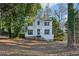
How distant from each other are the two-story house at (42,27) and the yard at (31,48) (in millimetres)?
78

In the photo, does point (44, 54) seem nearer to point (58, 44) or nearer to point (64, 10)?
point (58, 44)

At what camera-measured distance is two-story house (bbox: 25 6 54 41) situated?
286 centimetres

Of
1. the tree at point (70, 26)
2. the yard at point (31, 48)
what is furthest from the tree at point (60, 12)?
the yard at point (31, 48)

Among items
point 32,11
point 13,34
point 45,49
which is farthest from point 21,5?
point 45,49

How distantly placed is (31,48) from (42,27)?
299 mm

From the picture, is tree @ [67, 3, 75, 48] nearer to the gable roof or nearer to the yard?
the yard

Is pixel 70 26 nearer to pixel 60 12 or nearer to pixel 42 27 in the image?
pixel 60 12

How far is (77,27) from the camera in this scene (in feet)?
9.45

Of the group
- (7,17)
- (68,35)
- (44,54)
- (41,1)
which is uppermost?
(41,1)

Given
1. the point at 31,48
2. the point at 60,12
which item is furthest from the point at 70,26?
the point at 31,48

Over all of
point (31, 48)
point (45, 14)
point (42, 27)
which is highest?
point (45, 14)

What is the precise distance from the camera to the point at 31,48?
2900 mm

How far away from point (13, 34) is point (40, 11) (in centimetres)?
44

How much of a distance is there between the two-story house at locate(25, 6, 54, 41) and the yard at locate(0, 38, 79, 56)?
0.08 metres
